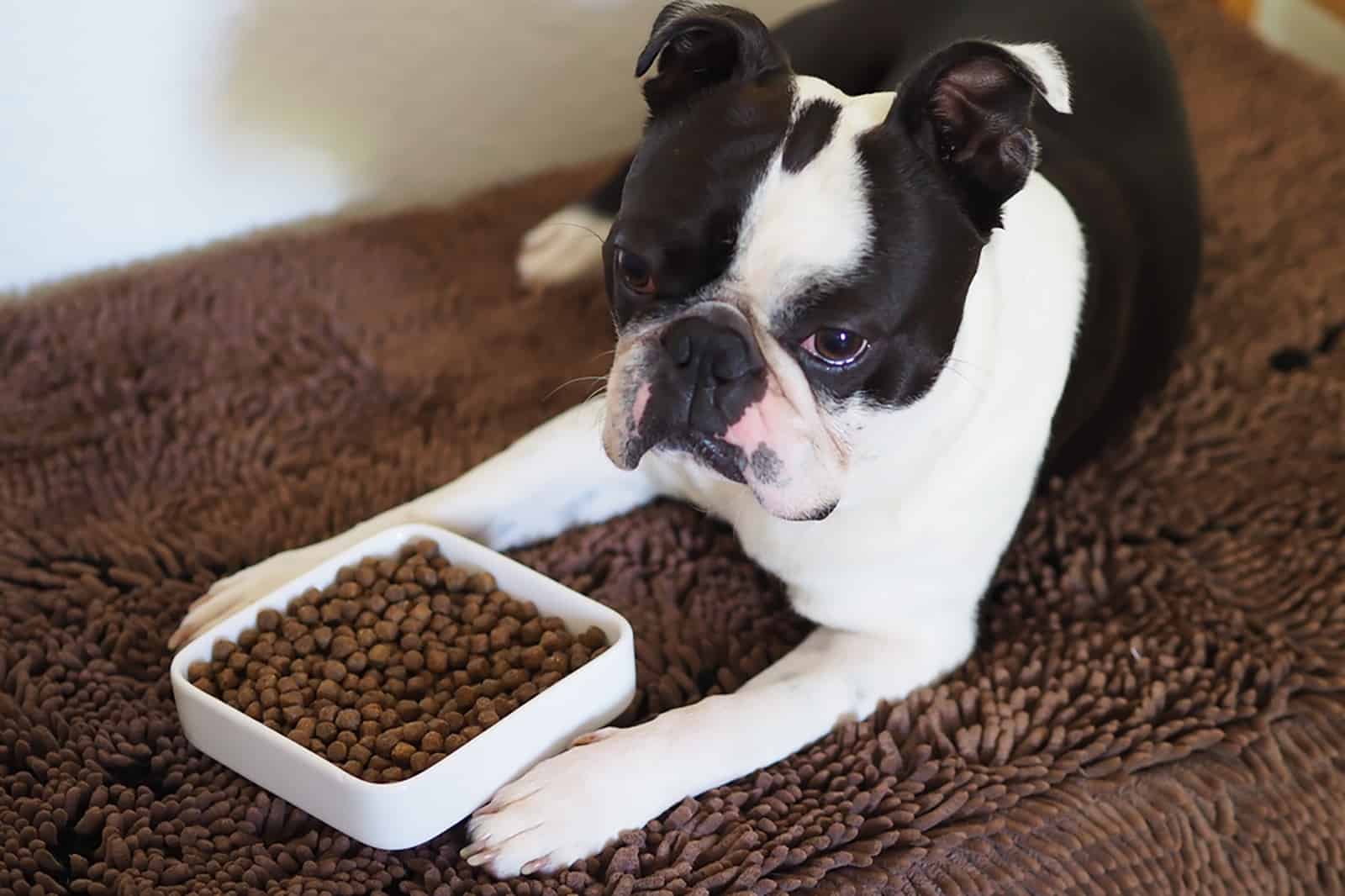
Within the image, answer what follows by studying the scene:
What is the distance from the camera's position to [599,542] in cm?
195

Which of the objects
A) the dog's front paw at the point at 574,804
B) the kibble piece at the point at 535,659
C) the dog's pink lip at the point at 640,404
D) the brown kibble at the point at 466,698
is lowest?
the dog's front paw at the point at 574,804

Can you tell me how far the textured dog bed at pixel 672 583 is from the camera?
4.95ft

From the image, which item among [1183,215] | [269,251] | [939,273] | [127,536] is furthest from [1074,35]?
[127,536]

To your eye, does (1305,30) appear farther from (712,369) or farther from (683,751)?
(683,751)

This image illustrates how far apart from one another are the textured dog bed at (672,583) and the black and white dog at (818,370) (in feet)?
0.21

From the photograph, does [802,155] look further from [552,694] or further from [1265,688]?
[1265,688]

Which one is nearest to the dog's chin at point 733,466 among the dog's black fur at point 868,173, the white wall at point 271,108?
the dog's black fur at point 868,173

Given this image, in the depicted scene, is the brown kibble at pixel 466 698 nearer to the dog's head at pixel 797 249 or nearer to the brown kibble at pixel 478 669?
the brown kibble at pixel 478 669

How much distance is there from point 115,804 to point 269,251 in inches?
48.3

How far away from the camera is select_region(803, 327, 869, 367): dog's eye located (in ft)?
4.81

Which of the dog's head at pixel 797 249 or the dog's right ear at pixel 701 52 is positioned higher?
the dog's right ear at pixel 701 52

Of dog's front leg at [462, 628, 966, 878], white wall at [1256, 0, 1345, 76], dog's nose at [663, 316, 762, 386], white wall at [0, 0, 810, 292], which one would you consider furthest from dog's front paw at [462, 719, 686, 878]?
white wall at [1256, 0, 1345, 76]

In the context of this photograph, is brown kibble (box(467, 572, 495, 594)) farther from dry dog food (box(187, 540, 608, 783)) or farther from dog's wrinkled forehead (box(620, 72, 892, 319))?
dog's wrinkled forehead (box(620, 72, 892, 319))

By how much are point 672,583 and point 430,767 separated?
1.79 feet
